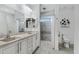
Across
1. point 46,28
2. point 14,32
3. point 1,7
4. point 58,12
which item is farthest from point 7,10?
point 58,12

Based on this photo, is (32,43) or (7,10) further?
(32,43)

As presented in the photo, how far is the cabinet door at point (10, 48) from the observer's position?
181 centimetres

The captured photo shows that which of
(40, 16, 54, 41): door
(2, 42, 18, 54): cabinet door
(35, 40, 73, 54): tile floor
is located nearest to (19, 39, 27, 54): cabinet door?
(2, 42, 18, 54): cabinet door

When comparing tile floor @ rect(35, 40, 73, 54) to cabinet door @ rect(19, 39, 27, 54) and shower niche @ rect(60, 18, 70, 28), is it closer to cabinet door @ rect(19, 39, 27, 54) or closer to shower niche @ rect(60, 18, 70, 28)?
cabinet door @ rect(19, 39, 27, 54)

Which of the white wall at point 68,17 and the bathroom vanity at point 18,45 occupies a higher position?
the white wall at point 68,17

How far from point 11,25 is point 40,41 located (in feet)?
3.33

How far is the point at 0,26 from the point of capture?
2.37 metres

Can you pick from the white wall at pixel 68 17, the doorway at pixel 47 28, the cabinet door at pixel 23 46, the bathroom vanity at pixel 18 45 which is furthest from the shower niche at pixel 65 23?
the cabinet door at pixel 23 46

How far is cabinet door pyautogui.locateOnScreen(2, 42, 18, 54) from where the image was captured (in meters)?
1.81

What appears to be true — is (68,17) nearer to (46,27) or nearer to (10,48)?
(46,27)

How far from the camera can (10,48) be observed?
1970mm

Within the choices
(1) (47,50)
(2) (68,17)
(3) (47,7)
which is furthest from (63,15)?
(1) (47,50)

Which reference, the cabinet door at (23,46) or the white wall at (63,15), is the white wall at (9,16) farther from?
the white wall at (63,15)
